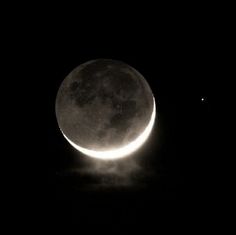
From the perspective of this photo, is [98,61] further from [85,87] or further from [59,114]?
[59,114]

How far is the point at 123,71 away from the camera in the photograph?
6.23 m

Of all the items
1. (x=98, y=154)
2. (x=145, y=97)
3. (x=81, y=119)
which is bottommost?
(x=98, y=154)

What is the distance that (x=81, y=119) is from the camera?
6.00 meters

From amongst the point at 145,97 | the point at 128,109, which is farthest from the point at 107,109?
the point at 145,97

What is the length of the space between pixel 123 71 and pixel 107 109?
0.88 meters

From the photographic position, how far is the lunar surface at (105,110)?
591 cm

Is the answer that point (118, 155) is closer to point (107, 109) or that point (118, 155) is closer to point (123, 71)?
point (107, 109)

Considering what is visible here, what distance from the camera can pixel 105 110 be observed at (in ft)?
19.2

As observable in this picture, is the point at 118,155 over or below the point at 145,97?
below

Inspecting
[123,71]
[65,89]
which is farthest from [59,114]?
[123,71]

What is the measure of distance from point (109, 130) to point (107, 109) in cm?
39

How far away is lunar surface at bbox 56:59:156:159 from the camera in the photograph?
5910 millimetres

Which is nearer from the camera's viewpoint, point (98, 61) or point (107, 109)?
point (107, 109)

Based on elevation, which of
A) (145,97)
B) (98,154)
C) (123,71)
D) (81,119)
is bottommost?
(98,154)
